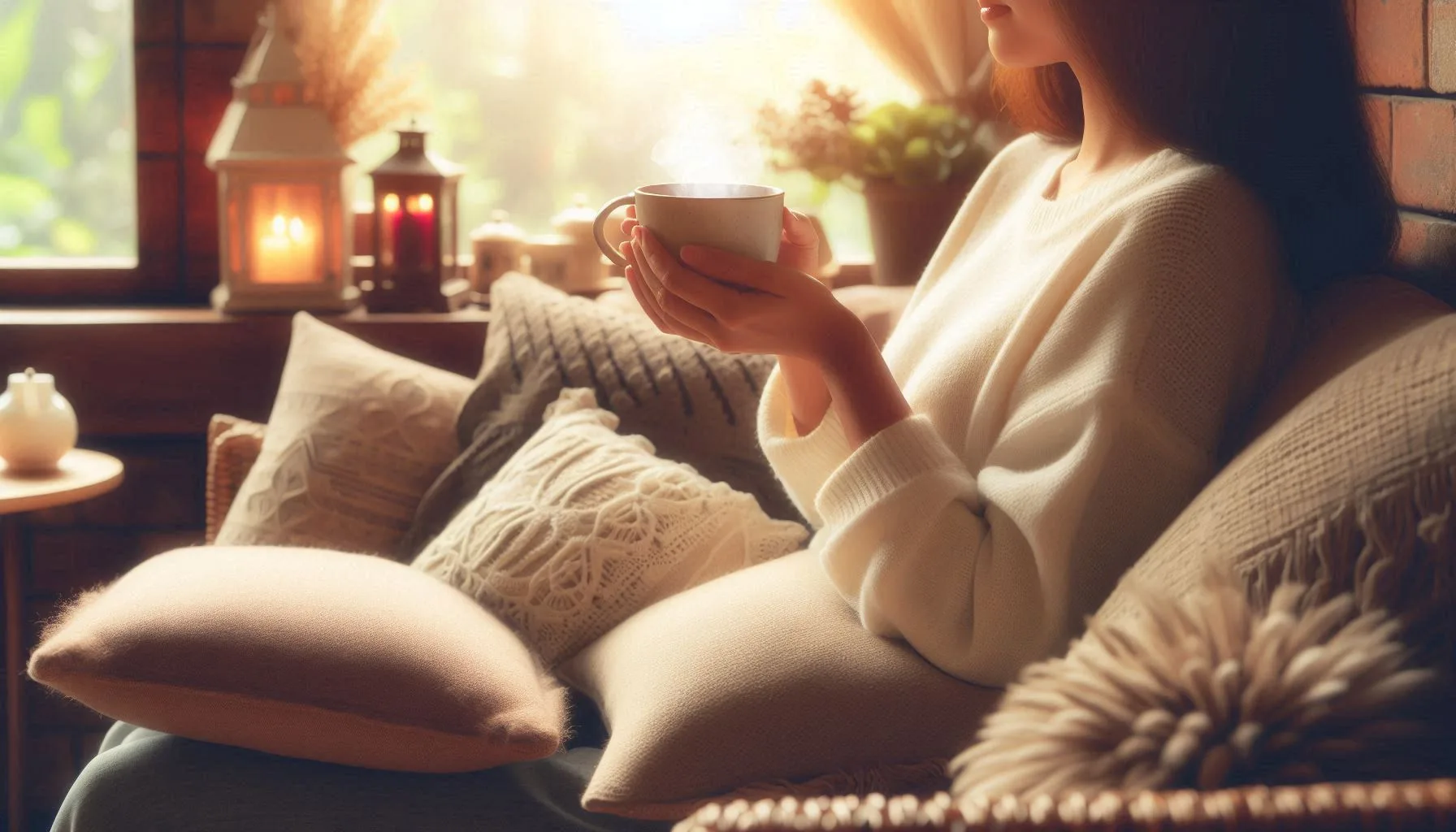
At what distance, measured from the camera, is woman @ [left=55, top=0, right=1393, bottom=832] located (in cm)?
99

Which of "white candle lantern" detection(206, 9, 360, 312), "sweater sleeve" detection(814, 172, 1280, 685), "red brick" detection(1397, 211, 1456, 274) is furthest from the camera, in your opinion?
"white candle lantern" detection(206, 9, 360, 312)

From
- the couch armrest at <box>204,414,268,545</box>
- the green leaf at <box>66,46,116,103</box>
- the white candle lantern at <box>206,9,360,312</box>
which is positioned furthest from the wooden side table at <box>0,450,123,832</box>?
the green leaf at <box>66,46,116,103</box>

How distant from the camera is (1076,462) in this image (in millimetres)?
976

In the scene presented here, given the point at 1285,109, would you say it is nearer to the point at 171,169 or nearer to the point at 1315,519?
the point at 1315,519

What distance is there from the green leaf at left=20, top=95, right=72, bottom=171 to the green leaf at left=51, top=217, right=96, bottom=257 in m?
0.10

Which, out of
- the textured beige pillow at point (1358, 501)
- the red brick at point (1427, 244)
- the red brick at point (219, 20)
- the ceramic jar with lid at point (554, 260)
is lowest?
the ceramic jar with lid at point (554, 260)

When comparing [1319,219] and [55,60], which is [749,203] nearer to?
[1319,219]

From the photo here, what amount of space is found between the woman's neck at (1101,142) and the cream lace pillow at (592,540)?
1.63 ft

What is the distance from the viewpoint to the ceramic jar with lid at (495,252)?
2.35 meters

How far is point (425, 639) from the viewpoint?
50.3 inches

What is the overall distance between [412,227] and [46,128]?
0.68m

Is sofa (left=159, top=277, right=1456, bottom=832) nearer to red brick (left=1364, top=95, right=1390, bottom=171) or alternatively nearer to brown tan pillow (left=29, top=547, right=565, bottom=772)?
red brick (left=1364, top=95, right=1390, bottom=171)

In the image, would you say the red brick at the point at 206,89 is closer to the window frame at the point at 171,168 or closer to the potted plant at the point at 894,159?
the window frame at the point at 171,168

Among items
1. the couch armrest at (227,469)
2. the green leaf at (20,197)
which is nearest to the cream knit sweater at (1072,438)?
the couch armrest at (227,469)
